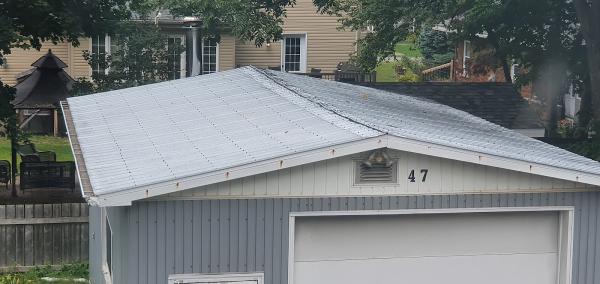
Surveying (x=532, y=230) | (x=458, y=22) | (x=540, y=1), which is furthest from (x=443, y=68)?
(x=532, y=230)

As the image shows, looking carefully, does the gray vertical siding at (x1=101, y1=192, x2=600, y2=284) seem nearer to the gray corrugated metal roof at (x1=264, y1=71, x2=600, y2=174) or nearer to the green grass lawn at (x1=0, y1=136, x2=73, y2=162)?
the gray corrugated metal roof at (x1=264, y1=71, x2=600, y2=174)

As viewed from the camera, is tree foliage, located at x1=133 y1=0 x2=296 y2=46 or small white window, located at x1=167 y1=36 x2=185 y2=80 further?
small white window, located at x1=167 y1=36 x2=185 y2=80

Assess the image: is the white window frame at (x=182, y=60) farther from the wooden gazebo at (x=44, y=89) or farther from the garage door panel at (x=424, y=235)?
the garage door panel at (x=424, y=235)

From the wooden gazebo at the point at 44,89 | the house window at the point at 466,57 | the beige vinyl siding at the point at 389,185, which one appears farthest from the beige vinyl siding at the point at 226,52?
the beige vinyl siding at the point at 389,185

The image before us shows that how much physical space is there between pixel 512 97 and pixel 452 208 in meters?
13.6

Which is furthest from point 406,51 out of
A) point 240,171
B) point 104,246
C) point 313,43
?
point 240,171

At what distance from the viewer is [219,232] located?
11039 mm

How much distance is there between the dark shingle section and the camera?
2378cm

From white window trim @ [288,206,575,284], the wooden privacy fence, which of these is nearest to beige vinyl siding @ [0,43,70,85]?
the wooden privacy fence

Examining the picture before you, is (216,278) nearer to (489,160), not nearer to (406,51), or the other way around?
(489,160)

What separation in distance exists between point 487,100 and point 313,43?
1506cm

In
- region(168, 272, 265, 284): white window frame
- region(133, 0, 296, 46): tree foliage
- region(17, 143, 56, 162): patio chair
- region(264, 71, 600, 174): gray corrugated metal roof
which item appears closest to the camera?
region(168, 272, 265, 284): white window frame

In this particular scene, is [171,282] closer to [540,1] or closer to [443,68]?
[540,1]

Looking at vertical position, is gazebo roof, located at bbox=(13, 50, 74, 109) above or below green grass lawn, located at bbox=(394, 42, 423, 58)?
below
